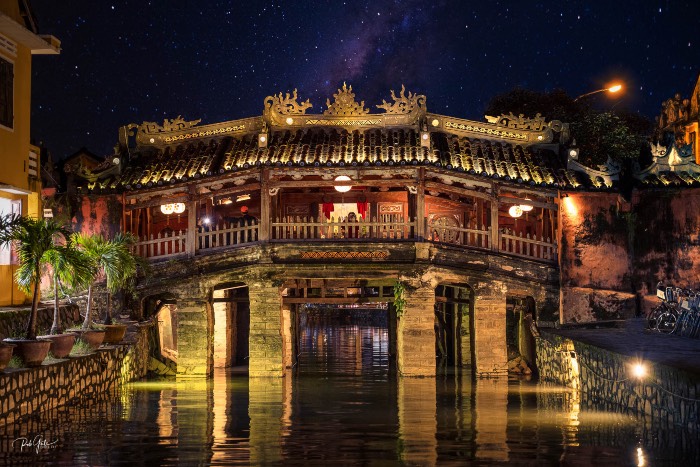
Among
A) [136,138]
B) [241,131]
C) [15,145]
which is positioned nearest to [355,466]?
[15,145]

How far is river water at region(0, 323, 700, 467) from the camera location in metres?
14.1

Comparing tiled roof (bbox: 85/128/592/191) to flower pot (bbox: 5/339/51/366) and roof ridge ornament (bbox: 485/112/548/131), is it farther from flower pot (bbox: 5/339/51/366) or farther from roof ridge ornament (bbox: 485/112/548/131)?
flower pot (bbox: 5/339/51/366)

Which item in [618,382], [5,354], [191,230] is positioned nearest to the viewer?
[5,354]

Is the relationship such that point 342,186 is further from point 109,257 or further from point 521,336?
point 109,257

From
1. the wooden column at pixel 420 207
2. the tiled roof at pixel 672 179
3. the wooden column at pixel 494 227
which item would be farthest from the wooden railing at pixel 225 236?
the tiled roof at pixel 672 179

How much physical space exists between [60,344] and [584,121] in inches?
1063

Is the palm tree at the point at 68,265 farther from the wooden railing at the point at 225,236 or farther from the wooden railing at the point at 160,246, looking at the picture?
the wooden railing at the point at 160,246

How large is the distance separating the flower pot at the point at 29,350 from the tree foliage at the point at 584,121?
77.3 feet

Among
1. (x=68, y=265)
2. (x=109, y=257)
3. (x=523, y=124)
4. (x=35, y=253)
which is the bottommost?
(x=68, y=265)

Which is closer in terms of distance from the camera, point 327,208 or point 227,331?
point 327,208

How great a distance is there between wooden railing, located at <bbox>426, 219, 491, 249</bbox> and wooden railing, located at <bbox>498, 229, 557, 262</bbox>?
51 cm

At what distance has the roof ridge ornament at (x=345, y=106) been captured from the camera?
29594 millimetres

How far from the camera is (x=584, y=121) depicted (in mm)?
40781

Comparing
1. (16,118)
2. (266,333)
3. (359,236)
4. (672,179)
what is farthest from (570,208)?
(16,118)
